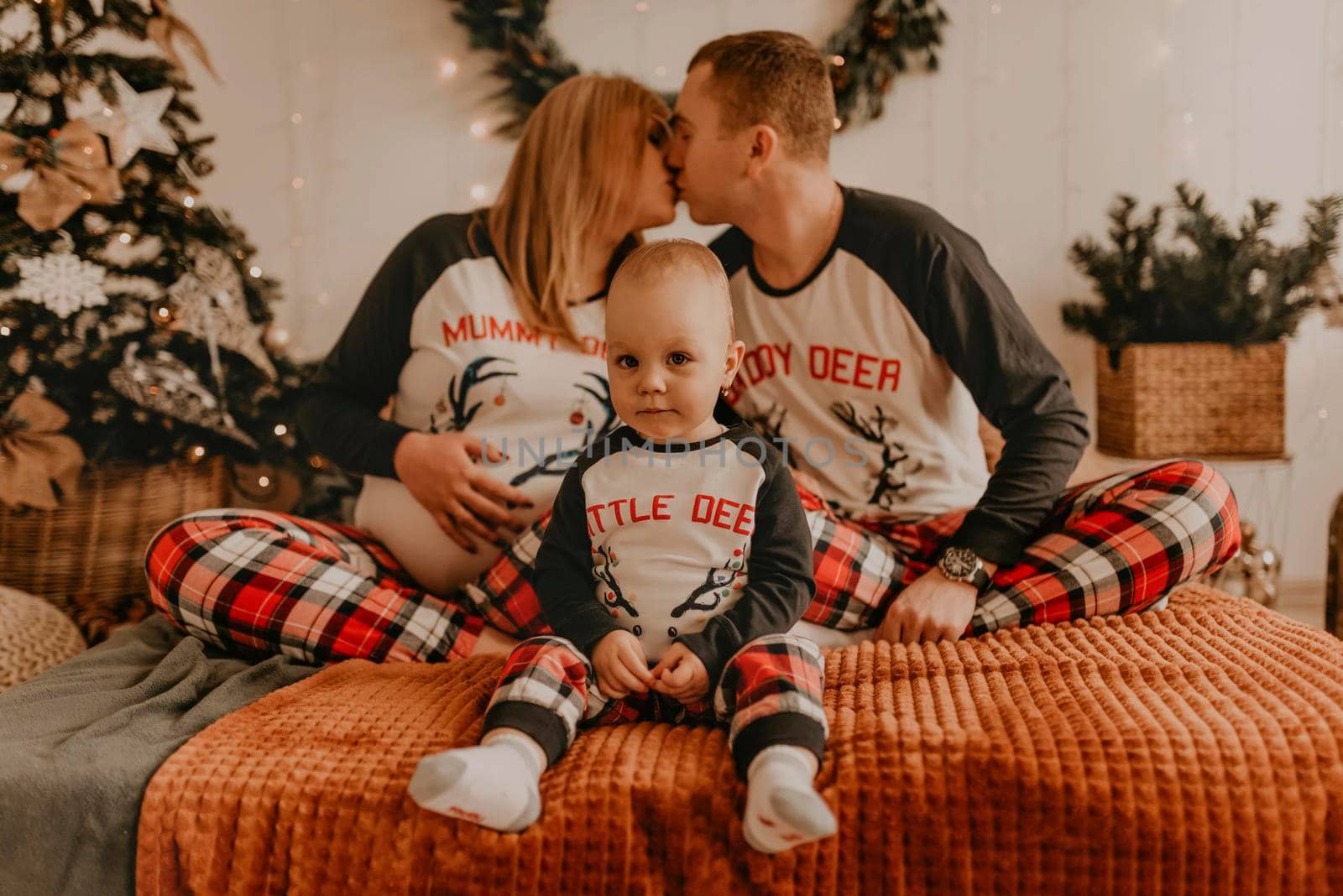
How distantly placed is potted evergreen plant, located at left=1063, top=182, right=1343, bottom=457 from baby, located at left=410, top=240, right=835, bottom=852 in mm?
1352

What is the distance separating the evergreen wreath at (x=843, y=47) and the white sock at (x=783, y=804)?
1.73 m

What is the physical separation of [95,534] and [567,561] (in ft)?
4.32

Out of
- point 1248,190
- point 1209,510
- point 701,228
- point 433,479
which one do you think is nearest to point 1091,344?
point 1248,190

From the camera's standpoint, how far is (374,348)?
1554 mm

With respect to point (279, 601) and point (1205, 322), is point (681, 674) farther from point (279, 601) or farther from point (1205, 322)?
point (1205, 322)

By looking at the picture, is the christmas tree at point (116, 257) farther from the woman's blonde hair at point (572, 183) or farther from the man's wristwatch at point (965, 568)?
the man's wristwatch at point (965, 568)

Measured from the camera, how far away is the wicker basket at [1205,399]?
2010 millimetres

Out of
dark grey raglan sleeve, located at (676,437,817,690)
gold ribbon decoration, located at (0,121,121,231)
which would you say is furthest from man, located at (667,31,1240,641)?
gold ribbon decoration, located at (0,121,121,231)

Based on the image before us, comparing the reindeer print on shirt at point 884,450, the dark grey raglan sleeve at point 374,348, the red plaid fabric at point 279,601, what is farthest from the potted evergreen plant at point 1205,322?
the red plaid fabric at point 279,601

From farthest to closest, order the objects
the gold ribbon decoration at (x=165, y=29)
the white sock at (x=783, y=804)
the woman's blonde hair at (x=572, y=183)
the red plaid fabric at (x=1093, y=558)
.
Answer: the gold ribbon decoration at (x=165, y=29) < the woman's blonde hair at (x=572, y=183) < the red plaid fabric at (x=1093, y=558) < the white sock at (x=783, y=804)

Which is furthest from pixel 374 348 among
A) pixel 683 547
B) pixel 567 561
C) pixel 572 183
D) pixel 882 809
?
pixel 882 809

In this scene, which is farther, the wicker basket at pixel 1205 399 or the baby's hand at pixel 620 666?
the wicker basket at pixel 1205 399

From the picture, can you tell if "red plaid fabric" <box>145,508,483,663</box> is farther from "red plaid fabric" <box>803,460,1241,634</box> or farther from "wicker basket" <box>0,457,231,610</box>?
"wicker basket" <box>0,457,231,610</box>

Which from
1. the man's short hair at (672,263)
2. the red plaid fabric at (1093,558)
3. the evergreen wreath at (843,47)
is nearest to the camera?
the man's short hair at (672,263)
